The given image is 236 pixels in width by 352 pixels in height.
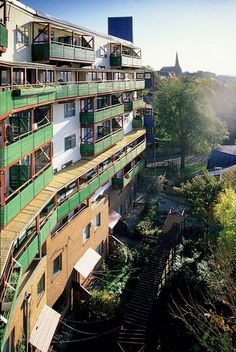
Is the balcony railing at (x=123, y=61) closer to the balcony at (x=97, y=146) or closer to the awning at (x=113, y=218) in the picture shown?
the balcony at (x=97, y=146)

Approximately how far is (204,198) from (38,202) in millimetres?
20968

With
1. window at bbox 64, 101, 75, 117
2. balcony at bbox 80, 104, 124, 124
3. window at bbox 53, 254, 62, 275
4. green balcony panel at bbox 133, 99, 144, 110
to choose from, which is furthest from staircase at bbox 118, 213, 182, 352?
green balcony panel at bbox 133, 99, 144, 110

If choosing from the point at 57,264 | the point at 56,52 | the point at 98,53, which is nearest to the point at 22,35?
the point at 56,52

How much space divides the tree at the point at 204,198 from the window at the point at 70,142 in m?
13.7

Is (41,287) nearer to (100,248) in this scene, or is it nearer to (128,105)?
(100,248)

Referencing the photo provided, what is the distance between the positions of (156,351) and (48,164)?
1420 centimetres

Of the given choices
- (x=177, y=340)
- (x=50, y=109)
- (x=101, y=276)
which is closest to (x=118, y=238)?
(x=101, y=276)

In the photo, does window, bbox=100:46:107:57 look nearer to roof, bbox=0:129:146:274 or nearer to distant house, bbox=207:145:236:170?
roof, bbox=0:129:146:274

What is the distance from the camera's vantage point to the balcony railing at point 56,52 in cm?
2744

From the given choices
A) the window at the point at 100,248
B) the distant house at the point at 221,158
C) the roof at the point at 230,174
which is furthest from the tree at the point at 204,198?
the distant house at the point at 221,158

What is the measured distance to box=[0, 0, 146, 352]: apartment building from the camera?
19781 mm

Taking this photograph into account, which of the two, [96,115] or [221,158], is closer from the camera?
[96,115]

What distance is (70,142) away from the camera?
111 feet

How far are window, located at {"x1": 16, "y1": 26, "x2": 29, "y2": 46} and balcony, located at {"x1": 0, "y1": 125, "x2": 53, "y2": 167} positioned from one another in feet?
20.1
